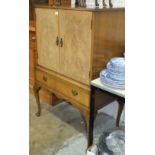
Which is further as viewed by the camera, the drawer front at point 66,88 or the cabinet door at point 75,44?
the drawer front at point 66,88

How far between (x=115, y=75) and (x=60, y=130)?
1043 millimetres

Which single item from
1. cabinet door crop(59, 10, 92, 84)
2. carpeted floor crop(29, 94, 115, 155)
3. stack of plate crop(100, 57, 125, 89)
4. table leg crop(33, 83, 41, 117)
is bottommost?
carpeted floor crop(29, 94, 115, 155)

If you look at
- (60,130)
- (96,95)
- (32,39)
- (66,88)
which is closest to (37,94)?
(60,130)

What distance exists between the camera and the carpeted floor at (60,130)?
2.23 m

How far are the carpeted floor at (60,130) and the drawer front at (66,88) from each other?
45 cm

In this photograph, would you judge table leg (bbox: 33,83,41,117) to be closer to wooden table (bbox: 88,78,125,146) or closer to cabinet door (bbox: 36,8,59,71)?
cabinet door (bbox: 36,8,59,71)

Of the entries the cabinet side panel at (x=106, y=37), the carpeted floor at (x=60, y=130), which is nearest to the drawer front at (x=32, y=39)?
the carpeted floor at (x=60, y=130)

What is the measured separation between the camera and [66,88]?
2221 mm

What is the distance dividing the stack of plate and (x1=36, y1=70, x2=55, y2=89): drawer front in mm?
700

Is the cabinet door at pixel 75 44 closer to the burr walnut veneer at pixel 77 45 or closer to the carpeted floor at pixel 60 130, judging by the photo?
the burr walnut veneer at pixel 77 45

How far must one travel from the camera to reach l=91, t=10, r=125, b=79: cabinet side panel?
6.02ft

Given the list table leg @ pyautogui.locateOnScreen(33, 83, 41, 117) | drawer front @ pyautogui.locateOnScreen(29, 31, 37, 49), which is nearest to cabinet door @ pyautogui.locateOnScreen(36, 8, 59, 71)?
table leg @ pyautogui.locateOnScreen(33, 83, 41, 117)
